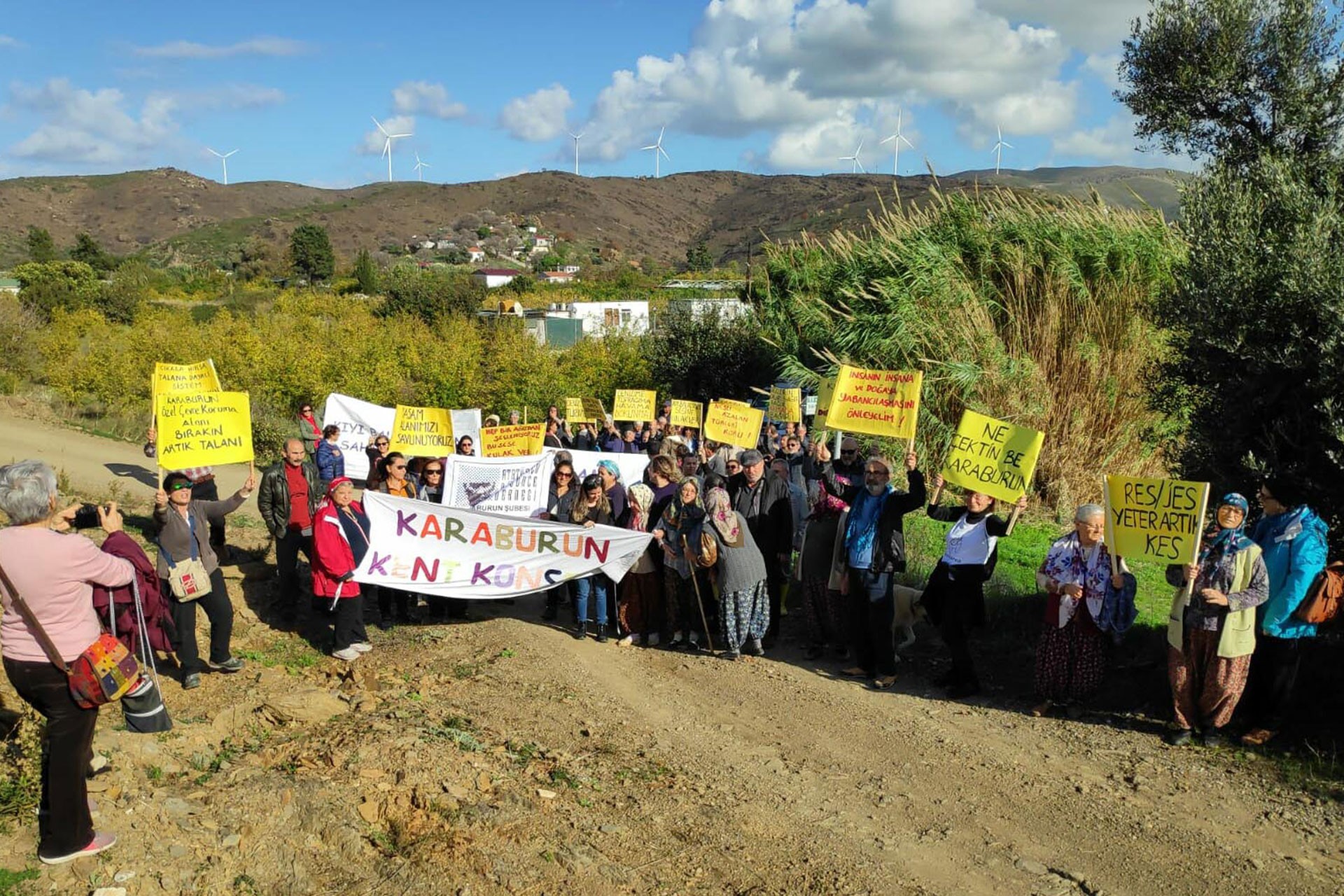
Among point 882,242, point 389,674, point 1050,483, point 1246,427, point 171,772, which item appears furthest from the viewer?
point 882,242

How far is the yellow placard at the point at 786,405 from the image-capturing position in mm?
15148

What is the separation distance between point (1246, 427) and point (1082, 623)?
1.92m

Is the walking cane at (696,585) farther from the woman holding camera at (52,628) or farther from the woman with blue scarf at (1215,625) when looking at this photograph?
the woman holding camera at (52,628)

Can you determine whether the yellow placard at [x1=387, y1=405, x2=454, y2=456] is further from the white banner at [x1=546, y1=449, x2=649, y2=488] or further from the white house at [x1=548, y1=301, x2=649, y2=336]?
the white house at [x1=548, y1=301, x2=649, y2=336]

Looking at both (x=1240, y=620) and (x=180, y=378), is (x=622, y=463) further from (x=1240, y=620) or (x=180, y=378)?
(x=1240, y=620)

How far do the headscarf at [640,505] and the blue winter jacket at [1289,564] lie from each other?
5.25 m

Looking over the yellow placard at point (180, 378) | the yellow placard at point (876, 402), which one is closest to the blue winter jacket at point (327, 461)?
the yellow placard at point (180, 378)

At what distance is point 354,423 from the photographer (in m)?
17.7

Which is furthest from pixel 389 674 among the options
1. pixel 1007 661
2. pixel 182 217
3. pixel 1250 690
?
pixel 182 217

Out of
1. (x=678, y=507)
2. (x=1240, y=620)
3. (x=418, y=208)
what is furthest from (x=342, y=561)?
(x=418, y=208)

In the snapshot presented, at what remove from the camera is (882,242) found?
60.5 feet

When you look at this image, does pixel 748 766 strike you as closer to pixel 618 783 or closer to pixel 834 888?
pixel 618 783

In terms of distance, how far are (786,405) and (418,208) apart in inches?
6187

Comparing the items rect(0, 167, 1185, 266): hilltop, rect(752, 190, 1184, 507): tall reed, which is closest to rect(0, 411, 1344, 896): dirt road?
rect(752, 190, 1184, 507): tall reed
